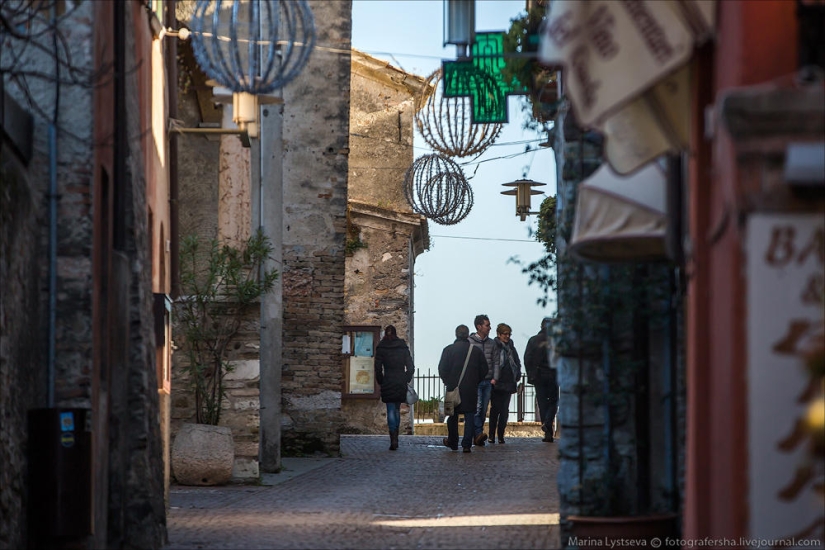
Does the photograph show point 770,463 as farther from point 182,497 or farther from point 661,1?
point 182,497

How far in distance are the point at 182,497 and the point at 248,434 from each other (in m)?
1.67

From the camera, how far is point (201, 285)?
53.7ft

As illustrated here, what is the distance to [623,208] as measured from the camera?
8102 mm

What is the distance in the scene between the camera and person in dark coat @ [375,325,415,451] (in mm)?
20125

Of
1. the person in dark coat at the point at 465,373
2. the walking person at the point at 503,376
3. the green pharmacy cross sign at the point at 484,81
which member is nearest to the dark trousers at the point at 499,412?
the walking person at the point at 503,376

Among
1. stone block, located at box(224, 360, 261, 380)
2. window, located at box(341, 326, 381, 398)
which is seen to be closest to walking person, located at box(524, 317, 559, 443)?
window, located at box(341, 326, 381, 398)

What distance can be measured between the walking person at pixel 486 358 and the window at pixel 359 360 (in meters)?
4.33

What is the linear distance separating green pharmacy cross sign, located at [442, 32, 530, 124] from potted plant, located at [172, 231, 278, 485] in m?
3.82

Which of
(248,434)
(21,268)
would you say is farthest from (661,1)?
(248,434)

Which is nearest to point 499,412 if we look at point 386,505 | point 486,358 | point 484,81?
point 486,358

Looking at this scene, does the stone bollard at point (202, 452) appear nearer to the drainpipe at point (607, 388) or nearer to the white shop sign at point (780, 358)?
the drainpipe at point (607, 388)

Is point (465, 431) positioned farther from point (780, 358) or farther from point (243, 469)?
point (780, 358)

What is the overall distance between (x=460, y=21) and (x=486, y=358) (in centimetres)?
920

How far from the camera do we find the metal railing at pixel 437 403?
95.3ft
